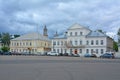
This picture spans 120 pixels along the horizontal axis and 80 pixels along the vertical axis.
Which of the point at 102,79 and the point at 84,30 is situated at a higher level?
the point at 84,30

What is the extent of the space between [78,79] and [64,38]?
8102cm

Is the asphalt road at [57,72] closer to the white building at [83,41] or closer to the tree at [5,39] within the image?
the white building at [83,41]

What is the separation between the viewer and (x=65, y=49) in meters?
93.7

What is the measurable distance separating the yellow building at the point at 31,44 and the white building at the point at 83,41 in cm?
1710

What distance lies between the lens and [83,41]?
89.2m

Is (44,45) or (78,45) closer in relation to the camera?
(78,45)

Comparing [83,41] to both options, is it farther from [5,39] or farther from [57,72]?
[57,72]

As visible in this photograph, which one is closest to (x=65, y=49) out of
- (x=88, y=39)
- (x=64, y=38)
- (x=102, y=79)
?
(x=64, y=38)

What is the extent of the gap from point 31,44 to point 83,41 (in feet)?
96.3

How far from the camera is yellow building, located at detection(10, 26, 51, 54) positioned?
355 feet

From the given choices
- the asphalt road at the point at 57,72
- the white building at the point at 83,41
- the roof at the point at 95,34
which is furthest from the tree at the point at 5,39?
the asphalt road at the point at 57,72

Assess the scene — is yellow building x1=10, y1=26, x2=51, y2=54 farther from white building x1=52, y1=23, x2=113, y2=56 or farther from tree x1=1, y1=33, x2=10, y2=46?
tree x1=1, y1=33, x2=10, y2=46

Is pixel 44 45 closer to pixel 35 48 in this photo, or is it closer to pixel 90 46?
pixel 35 48

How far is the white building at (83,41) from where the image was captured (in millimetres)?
86312
